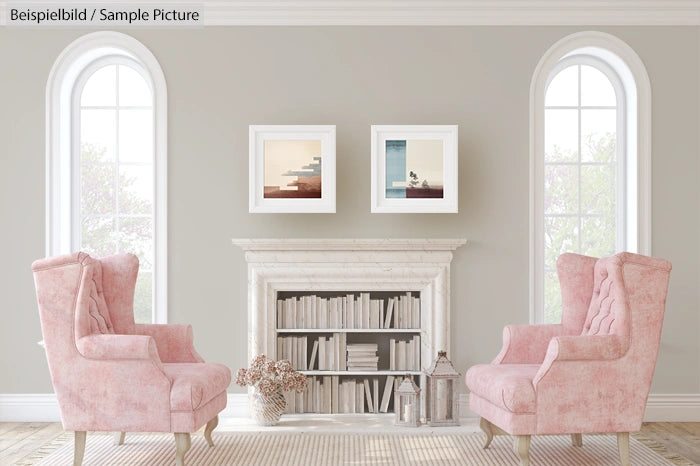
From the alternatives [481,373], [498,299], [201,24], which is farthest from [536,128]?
[201,24]

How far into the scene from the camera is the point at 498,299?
17.7 feet

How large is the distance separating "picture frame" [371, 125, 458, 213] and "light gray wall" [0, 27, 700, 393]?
0.26m

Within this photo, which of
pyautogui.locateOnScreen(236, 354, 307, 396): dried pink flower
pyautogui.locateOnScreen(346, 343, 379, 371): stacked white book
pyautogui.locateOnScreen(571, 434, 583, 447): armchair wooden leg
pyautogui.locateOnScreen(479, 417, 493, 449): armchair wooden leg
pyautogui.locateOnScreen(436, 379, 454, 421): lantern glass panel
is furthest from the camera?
pyautogui.locateOnScreen(346, 343, 379, 371): stacked white book

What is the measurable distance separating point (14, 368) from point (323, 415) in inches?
88.5

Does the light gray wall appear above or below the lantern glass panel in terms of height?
above

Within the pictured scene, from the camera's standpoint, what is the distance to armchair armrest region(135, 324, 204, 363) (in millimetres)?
4543

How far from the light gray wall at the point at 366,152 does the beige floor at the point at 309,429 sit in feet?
1.21

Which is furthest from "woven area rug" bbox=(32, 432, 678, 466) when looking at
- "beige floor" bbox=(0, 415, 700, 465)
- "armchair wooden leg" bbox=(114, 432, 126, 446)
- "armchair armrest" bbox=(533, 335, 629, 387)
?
"armchair armrest" bbox=(533, 335, 629, 387)

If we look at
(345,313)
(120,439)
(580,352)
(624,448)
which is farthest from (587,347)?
(120,439)

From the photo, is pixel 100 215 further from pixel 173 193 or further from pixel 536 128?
pixel 536 128

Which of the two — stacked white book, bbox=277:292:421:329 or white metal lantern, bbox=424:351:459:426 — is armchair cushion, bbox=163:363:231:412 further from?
white metal lantern, bbox=424:351:459:426

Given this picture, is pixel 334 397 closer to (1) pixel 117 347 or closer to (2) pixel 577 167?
(1) pixel 117 347

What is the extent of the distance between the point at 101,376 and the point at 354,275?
199 centimetres

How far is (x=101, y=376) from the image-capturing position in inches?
155
